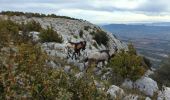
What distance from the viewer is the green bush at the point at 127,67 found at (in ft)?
64.6

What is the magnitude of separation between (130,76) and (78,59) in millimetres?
5658

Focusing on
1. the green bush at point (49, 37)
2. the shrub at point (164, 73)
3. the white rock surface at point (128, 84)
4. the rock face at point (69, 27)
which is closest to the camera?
the white rock surface at point (128, 84)

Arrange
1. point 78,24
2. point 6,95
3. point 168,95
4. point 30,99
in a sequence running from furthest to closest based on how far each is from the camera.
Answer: point 78,24
point 168,95
point 30,99
point 6,95

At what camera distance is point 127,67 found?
66.7 ft

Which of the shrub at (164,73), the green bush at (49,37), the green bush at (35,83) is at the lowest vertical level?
the shrub at (164,73)

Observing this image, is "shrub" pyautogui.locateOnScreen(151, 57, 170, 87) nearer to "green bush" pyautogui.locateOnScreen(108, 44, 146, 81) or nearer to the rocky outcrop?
"green bush" pyautogui.locateOnScreen(108, 44, 146, 81)

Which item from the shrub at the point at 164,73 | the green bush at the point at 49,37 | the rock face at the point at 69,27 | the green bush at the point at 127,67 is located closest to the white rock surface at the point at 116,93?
the green bush at the point at 127,67

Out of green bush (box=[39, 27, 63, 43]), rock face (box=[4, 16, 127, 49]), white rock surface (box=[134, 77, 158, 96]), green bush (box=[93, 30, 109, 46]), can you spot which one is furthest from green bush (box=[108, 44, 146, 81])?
green bush (box=[93, 30, 109, 46])

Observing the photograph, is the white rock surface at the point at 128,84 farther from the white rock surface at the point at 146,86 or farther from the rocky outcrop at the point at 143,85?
the white rock surface at the point at 146,86

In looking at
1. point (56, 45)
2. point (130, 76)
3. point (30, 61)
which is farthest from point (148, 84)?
point (30, 61)

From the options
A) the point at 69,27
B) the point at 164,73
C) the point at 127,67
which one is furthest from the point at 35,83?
the point at 69,27

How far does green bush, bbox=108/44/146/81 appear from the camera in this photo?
776 inches

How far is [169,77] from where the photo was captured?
109 ft

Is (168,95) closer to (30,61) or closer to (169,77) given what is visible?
(30,61)
